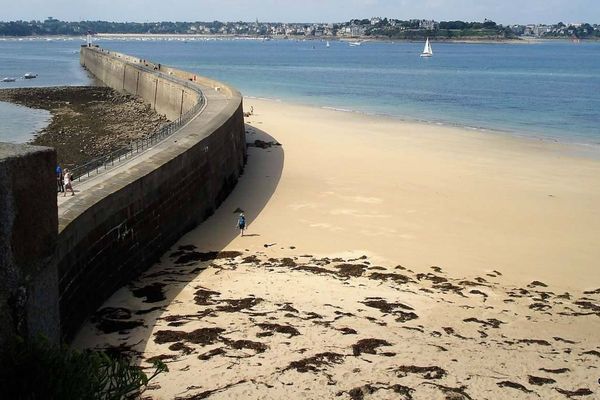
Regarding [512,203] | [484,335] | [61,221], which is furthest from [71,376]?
[512,203]

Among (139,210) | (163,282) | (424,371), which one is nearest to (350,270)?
(163,282)

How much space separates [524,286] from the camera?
1292 centimetres

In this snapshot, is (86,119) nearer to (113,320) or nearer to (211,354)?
(113,320)

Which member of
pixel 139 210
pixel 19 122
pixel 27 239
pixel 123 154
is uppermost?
pixel 27 239

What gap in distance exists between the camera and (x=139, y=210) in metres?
12.8

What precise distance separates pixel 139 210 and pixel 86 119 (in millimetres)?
25857

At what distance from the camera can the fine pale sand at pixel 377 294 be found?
8.82 m

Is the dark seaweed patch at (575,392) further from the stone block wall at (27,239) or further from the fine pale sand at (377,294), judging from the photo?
the stone block wall at (27,239)

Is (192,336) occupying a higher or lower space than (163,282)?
higher

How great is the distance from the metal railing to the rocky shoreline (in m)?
4.09

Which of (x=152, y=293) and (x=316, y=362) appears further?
(x=152, y=293)

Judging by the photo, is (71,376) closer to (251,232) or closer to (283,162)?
(251,232)

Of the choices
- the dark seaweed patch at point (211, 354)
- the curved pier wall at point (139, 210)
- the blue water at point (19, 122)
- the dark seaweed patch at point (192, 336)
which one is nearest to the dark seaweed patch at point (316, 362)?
the dark seaweed patch at point (211, 354)

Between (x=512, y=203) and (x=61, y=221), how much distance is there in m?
13.5
